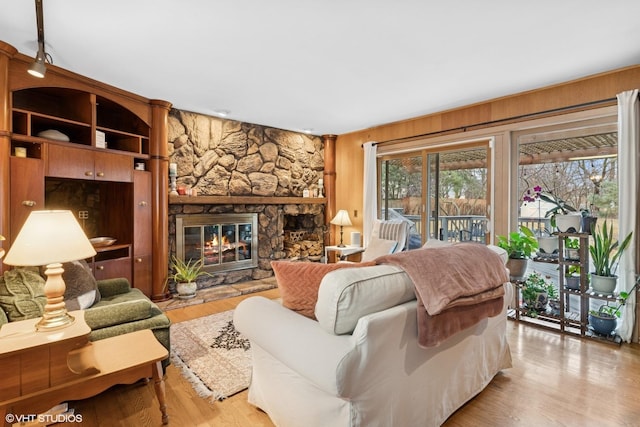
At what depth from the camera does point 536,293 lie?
3273mm

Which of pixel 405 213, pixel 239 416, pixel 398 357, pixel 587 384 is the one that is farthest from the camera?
pixel 405 213

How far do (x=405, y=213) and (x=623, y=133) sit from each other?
254 centimetres

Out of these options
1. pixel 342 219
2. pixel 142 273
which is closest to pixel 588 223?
pixel 342 219

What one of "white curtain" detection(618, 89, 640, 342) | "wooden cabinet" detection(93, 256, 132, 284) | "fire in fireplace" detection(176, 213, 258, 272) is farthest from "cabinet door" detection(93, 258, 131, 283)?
"white curtain" detection(618, 89, 640, 342)

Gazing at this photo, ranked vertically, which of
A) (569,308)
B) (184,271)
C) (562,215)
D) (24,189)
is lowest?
(569,308)

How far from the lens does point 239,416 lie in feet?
5.97

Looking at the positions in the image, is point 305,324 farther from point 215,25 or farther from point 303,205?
point 303,205

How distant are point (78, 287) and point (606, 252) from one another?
4395 millimetres

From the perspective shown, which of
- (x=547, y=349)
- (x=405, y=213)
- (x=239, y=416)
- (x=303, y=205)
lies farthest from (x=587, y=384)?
(x=303, y=205)

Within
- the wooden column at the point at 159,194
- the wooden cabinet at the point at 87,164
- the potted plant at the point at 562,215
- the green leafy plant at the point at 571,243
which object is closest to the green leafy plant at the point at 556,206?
the potted plant at the point at 562,215

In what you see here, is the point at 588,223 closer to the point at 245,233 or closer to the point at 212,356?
the point at 212,356

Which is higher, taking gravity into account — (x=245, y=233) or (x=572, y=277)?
(x=245, y=233)

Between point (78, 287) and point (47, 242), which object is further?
point (78, 287)

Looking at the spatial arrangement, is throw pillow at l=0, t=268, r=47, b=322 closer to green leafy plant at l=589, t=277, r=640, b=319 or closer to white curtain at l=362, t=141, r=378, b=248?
white curtain at l=362, t=141, r=378, b=248
